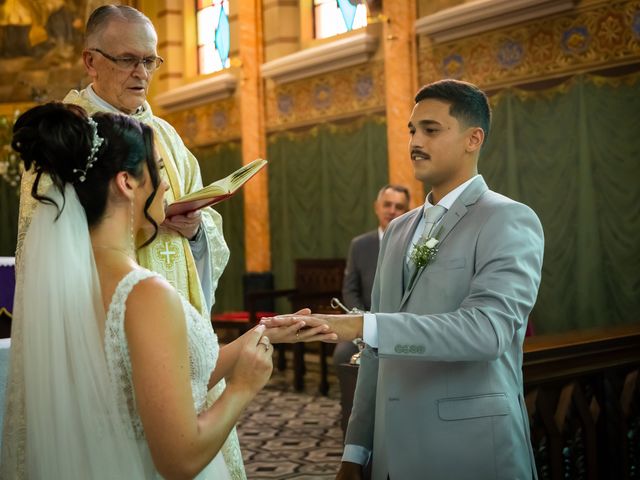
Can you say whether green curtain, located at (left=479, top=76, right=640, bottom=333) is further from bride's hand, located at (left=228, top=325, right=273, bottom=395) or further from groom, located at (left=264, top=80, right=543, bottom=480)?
bride's hand, located at (left=228, top=325, right=273, bottom=395)

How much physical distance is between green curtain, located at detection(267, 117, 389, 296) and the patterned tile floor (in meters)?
1.99

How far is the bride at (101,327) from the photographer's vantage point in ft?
5.61

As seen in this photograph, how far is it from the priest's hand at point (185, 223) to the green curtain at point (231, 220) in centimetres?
786

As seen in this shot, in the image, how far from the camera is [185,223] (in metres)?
2.74

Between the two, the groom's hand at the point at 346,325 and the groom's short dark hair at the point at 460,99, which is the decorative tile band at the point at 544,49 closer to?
the groom's short dark hair at the point at 460,99

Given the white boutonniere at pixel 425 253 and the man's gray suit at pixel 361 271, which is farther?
the man's gray suit at pixel 361 271

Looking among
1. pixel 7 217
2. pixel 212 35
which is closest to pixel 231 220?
pixel 212 35

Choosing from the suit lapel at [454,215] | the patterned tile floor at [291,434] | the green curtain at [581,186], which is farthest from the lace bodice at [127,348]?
the green curtain at [581,186]

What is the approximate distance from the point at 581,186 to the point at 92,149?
554cm

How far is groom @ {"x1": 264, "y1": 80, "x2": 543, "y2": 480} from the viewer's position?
2.21m

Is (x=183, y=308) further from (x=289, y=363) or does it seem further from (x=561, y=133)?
(x=289, y=363)

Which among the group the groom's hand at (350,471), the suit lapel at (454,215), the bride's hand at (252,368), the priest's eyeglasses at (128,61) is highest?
the priest's eyeglasses at (128,61)

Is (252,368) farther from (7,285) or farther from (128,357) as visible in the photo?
(7,285)

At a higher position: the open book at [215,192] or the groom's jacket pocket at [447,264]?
the open book at [215,192]
